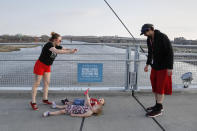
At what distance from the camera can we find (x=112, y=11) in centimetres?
439

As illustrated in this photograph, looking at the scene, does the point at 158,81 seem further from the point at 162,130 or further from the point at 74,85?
the point at 74,85

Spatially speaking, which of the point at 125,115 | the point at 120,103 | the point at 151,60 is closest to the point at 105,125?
the point at 125,115

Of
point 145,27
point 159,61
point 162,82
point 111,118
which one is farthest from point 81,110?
point 145,27

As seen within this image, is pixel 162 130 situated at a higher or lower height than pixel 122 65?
lower

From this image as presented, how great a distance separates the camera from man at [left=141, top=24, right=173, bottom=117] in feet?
12.7

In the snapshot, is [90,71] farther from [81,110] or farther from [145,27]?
[145,27]

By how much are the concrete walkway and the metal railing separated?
1.72 ft

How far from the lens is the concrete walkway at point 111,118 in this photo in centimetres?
357

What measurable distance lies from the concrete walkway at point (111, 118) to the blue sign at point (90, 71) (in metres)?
0.68

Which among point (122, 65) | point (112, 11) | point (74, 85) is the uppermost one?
point (112, 11)

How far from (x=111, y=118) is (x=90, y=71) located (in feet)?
5.68

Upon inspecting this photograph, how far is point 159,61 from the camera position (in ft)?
13.1

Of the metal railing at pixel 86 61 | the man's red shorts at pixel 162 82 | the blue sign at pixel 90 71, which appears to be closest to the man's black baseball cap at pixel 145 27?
the man's red shorts at pixel 162 82

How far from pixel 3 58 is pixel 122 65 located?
3.12 metres
